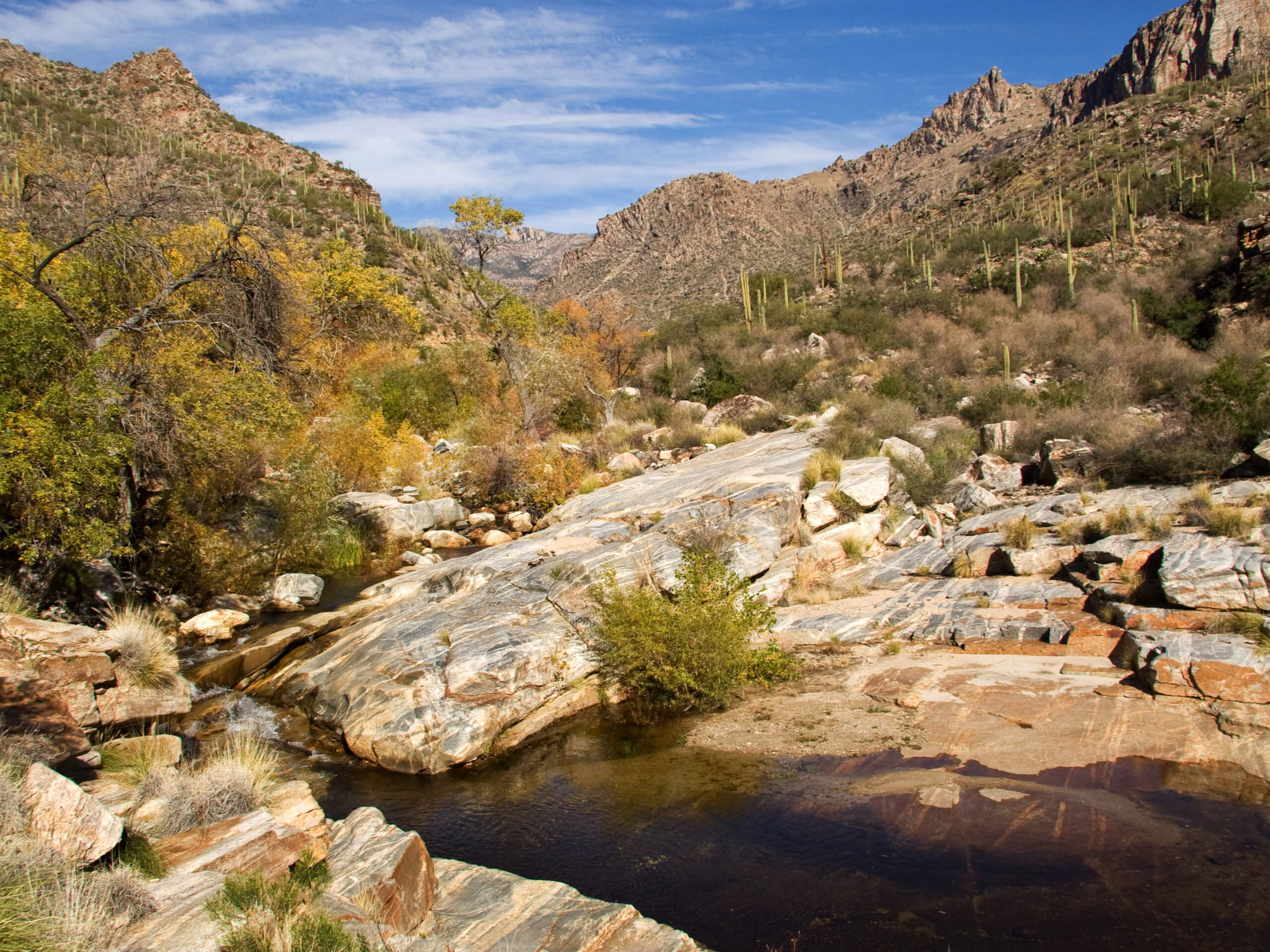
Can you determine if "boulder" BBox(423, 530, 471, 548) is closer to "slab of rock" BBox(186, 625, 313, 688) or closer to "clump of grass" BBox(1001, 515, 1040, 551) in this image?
"slab of rock" BBox(186, 625, 313, 688)

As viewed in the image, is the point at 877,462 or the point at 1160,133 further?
the point at 1160,133

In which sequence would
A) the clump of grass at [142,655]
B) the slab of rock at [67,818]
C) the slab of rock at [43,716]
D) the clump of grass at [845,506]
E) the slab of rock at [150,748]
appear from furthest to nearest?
the clump of grass at [845,506]
the clump of grass at [142,655]
the slab of rock at [150,748]
the slab of rock at [43,716]
the slab of rock at [67,818]

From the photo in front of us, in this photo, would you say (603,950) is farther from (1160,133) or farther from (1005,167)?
(1005,167)

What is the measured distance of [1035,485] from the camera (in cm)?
1630

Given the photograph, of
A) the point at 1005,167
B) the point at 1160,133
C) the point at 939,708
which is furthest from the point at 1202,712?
the point at 1005,167

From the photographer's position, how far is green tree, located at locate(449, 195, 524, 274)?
28328 mm

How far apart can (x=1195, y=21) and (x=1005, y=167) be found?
1422 inches

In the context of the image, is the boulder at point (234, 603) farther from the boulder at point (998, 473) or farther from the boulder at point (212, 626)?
the boulder at point (998, 473)

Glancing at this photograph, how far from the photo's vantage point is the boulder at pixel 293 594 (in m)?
14.1

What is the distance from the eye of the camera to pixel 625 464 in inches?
861

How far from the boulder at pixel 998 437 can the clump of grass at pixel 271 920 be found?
17561mm

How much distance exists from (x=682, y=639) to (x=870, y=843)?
3774mm

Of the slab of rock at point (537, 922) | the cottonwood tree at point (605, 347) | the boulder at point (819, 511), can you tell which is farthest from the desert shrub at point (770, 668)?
the cottonwood tree at point (605, 347)

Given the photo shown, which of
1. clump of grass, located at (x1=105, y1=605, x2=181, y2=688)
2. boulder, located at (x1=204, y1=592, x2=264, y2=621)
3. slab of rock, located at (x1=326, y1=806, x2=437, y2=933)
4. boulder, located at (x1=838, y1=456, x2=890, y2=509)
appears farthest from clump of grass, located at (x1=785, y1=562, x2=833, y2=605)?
boulder, located at (x1=204, y1=592, x2=264, y2=621)
